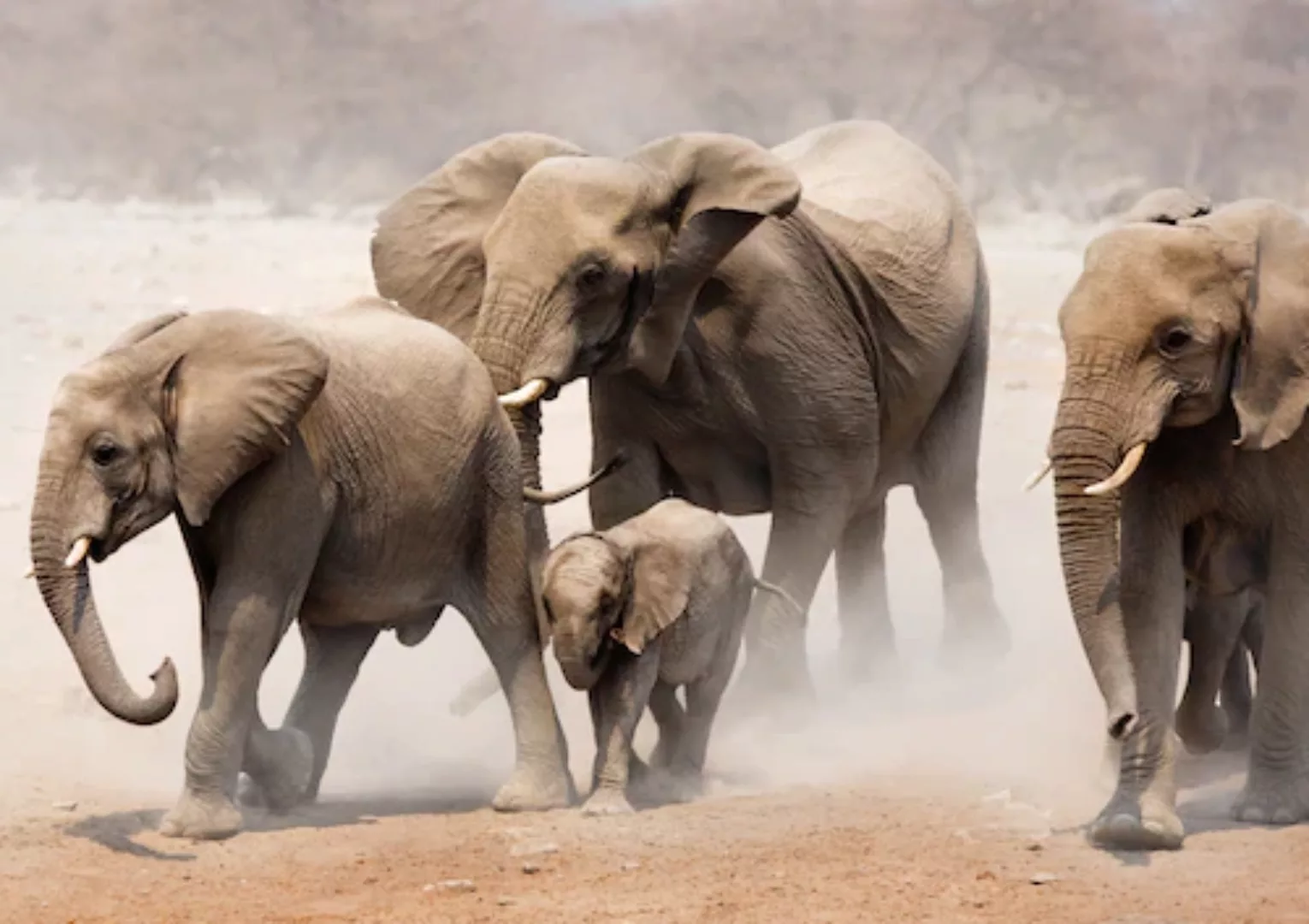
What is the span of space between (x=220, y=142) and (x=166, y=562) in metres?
23.1

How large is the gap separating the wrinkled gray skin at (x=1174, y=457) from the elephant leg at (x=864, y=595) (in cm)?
259

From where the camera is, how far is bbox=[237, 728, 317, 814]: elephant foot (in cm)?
659

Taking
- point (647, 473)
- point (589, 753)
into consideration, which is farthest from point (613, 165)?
point (589, 753)

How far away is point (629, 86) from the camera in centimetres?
3675

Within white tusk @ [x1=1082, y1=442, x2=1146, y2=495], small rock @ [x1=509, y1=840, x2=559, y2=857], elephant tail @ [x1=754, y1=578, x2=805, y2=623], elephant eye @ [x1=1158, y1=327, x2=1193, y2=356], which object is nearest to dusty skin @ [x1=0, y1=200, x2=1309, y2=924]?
small rock @ [x1=509, y1=840, x2=559, y2=857]

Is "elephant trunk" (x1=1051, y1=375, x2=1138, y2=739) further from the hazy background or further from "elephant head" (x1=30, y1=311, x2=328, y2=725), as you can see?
the hazy background

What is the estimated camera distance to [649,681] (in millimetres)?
6723

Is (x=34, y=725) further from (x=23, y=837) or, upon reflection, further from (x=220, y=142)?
(x=220, y=142)

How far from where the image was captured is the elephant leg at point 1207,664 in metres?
7.09

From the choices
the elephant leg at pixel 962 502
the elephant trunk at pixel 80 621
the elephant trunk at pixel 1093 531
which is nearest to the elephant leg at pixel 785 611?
the elephant leg at pixel 962 502

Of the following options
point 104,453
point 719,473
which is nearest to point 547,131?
point 719,473

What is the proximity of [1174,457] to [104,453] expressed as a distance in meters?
2.13

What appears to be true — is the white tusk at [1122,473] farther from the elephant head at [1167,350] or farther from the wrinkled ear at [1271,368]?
the wrinkled ear at [1271,368]

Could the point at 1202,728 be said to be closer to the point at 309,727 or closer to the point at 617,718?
the point at 617,718
